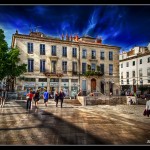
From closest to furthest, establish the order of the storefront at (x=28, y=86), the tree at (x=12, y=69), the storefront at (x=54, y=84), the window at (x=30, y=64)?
the window at (x=30, y=64) < the tree at (x=12, y=69) < the storefront at (x=28, y=86) < the storefront at (x=54, y=84)

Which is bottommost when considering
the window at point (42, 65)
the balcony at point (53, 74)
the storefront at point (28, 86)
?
the storefront at point (28, 86)

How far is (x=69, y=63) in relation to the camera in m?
8.58

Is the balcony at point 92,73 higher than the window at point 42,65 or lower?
lower

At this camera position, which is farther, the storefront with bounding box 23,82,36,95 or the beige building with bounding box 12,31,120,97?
the storefront with bounding box 23,82,36,95

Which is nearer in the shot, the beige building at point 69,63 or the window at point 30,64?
the window at point 30,64

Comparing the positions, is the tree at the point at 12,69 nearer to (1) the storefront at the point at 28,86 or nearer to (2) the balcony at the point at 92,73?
(1) the storefront at the point at 28,86

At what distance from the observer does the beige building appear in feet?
26.8

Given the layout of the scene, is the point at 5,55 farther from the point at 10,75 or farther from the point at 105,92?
the point at 105,92

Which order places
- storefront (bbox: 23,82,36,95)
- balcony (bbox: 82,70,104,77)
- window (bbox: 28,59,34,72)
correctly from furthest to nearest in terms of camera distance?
balcony (bbox: 82,70,104,77) → storefront (bbox: 23,82,36,95) → window (bbox: 28,59,34,72)

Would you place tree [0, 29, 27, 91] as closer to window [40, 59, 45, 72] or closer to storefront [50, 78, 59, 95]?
window [40, 59, 45, 72]

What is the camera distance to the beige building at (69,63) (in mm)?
8172

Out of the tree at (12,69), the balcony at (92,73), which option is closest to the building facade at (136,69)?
the balcony at (92,73)

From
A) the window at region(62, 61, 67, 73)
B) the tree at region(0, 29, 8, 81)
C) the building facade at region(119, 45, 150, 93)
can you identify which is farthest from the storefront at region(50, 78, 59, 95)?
the building facade at region(119, 45, 150, 93)
